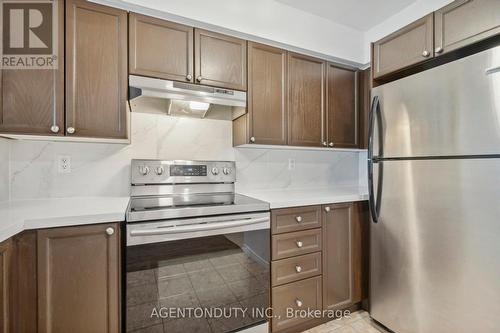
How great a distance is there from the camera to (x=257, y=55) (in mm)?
1848

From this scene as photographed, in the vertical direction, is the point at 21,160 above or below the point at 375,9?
below

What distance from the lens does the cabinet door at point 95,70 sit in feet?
4.54

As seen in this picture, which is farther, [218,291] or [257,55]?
[257,55]

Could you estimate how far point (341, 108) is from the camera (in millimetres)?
2205

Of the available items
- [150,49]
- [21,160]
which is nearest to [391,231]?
[150,49]

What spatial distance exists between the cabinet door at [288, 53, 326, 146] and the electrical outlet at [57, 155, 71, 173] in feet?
5.33

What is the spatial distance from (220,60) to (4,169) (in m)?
1.54

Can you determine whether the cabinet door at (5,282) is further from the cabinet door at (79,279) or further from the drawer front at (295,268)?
the drawer front at (295,268)

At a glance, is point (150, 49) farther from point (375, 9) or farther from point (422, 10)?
point (422, 10)

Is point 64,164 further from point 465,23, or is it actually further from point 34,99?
point 465,23

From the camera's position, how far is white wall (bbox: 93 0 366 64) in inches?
61.7

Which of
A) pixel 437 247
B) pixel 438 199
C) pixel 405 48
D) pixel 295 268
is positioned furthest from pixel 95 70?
pixel 437 247

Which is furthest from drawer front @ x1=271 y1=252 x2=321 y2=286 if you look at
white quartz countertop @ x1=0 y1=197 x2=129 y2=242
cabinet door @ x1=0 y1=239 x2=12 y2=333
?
cabinet door @ x1=0 y1=239 x2=12 y2=333

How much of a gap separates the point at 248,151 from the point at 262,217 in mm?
817
